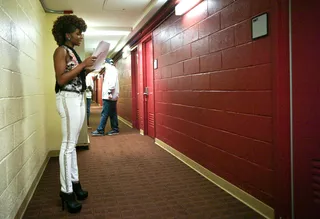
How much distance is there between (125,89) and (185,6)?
17.6 ft

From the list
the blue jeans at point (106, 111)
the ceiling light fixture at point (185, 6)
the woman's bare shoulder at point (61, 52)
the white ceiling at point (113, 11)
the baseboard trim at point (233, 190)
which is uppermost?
the white ceiling at point (113, 11)

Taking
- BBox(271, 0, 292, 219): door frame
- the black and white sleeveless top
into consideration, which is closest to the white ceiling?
the black and white sleeveless top

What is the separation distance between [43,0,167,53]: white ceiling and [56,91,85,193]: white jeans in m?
2.41

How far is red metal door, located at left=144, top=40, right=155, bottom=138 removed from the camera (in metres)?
5.79

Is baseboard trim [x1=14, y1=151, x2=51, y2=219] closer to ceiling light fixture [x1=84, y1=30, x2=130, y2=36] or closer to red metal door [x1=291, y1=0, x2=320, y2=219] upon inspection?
red metal door [x1=291, y1=0, x2=320, y2=219]

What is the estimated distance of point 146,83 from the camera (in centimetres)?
622

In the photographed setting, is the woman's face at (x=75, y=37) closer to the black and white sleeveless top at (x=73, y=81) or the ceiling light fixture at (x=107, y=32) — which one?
the black and white sleeveless top at (x=73, y=81)

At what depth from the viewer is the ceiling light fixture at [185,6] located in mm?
3349

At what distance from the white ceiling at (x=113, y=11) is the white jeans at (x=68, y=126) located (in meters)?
2.41

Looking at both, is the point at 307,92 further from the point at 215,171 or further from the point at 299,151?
the point at 215,171

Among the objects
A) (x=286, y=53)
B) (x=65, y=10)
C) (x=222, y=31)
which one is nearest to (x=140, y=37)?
(x=65, y=10)

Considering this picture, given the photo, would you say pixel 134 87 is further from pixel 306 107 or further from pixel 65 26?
pixel 306 107

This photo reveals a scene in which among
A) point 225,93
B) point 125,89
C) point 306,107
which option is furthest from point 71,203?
point 125,89

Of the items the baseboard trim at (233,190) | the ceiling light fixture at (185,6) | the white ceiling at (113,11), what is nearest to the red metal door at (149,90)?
the white ceiling at (113,11)
